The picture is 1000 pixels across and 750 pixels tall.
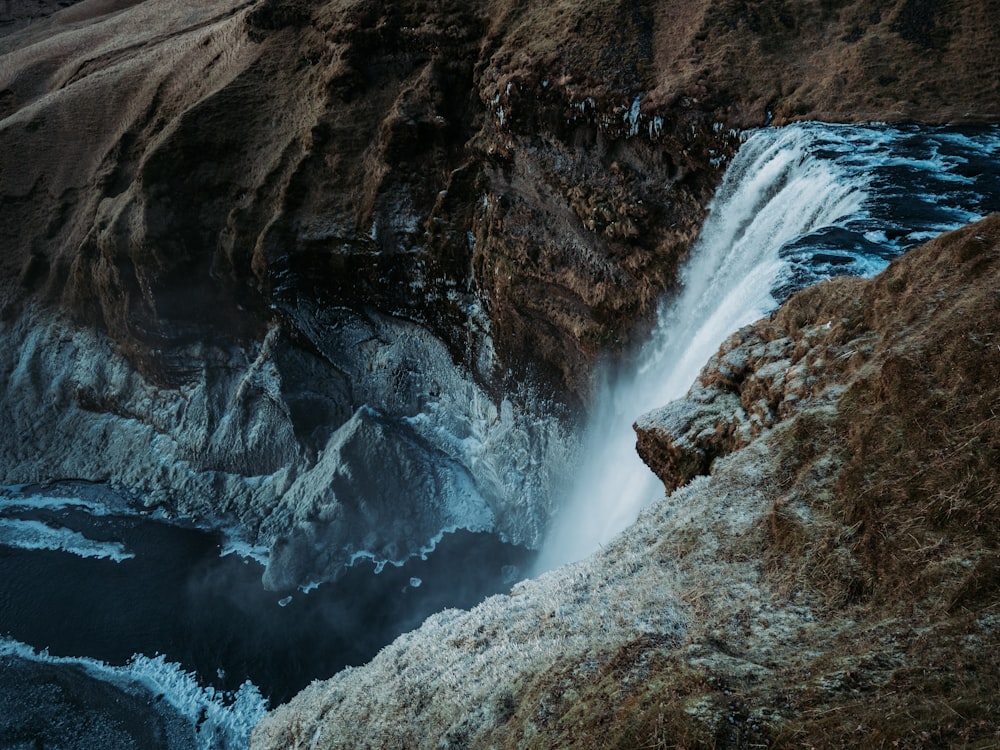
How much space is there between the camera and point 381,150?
1219 inches

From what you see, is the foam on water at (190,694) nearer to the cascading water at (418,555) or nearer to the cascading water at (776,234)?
the cascading water at (418,555)

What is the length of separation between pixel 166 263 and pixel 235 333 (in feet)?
13.8

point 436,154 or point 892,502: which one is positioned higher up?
point 892,502

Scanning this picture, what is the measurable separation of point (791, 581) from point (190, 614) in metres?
24.0

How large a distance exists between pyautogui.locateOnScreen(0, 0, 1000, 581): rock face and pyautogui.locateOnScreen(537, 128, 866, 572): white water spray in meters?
1.48

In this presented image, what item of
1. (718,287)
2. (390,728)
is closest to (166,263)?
(718,287)

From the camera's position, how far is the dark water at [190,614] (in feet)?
79.8

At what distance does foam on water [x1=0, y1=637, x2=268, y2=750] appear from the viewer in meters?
22.9

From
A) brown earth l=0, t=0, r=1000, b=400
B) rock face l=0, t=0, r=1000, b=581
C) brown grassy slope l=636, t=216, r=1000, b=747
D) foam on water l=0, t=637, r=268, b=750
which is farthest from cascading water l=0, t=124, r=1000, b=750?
brown grassy slope l=636, t=216, r=1000, b=747

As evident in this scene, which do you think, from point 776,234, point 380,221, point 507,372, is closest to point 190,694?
point 507,372

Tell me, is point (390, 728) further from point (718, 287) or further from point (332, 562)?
point (332, 562)

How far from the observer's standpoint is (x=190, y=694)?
2433 centimetres

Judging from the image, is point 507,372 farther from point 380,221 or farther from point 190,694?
point 190,694

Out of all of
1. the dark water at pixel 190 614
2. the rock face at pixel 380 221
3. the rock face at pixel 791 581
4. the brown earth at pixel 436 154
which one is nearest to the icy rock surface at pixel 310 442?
the rock face at pixel 380 221
